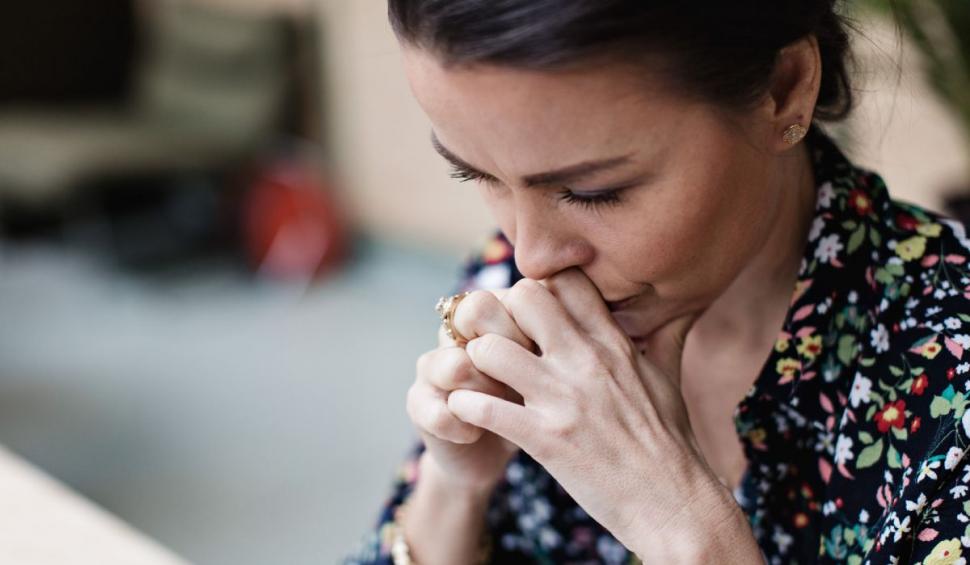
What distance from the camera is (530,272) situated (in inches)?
37.0

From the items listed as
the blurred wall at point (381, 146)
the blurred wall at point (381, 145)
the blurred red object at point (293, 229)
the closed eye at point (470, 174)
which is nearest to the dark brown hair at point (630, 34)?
the closed eye at point (470, 174)

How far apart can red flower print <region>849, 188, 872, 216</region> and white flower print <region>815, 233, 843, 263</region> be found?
4 cm

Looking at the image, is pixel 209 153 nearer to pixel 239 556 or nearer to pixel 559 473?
pixel 239 556

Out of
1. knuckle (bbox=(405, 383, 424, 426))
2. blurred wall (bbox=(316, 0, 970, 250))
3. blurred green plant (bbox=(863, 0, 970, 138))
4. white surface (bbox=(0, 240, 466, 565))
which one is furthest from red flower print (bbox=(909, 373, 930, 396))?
blurred wall (bbox=(316, 0, 970, 250))

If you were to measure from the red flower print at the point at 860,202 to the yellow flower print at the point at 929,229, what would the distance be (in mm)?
49

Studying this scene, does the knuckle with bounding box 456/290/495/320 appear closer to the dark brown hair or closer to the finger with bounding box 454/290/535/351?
the finger with bounding box 454/290/535/351

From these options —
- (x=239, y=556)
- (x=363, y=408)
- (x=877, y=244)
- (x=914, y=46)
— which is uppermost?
(x=877, y=244)

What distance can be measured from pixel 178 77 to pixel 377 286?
1402 mm

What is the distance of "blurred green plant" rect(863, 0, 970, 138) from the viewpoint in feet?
5.74

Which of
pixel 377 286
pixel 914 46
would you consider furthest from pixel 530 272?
pixel 377 286

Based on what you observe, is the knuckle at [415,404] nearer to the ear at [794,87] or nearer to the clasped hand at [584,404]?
the clasped hand at [584,404]

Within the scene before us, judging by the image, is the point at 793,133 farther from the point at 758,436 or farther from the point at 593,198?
the point at 758,436

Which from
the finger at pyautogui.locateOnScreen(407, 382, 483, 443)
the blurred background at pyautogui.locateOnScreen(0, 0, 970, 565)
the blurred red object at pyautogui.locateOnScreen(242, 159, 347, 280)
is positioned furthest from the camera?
the blurred red object at pyautogui.locateOnScreen(242, 159, 347, 280)

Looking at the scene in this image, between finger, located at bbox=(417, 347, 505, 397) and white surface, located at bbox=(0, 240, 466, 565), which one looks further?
white surface, located at bbox=(0, 240, 466, 565)
